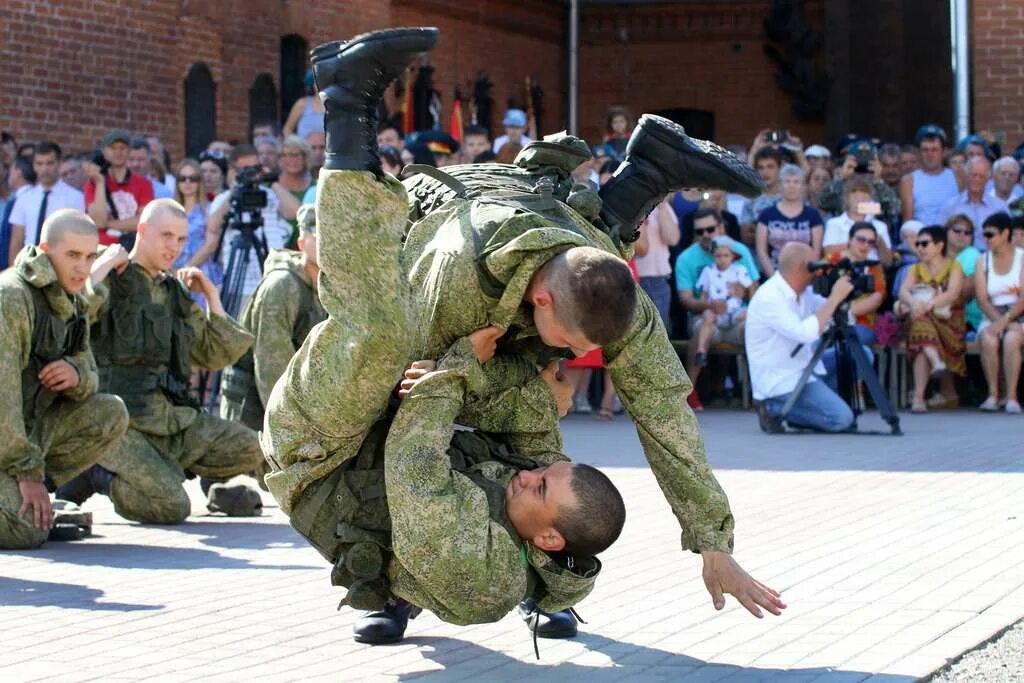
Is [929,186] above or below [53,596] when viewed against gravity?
above

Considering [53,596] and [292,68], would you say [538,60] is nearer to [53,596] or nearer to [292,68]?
[292,68]

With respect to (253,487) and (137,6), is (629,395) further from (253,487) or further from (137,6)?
(137,6)

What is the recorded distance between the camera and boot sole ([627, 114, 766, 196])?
254 inches

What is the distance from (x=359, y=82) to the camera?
477 centimetres

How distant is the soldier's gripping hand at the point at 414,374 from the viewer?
521 cm

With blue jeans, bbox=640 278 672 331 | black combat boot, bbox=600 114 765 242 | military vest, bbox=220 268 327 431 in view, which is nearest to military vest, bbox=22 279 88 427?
military vest, bbox=220 268 327 431

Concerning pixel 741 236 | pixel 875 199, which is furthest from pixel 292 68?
pixel 875 199

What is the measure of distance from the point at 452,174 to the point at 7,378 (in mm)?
2811

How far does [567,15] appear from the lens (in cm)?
3189

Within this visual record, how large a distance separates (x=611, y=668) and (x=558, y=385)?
92 centimetres

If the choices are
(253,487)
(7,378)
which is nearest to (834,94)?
(253,487)

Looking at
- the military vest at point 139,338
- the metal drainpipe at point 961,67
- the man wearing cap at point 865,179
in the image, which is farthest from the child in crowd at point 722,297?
the military vest at point 139,338

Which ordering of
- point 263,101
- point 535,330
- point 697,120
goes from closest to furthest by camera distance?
point 535,330 < point 263,101 < point 697,120

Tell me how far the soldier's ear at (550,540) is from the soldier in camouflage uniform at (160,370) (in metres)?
3.93
